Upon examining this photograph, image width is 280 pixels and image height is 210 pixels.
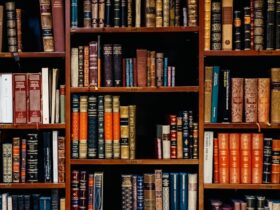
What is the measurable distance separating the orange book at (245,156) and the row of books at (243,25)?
0.46 meters

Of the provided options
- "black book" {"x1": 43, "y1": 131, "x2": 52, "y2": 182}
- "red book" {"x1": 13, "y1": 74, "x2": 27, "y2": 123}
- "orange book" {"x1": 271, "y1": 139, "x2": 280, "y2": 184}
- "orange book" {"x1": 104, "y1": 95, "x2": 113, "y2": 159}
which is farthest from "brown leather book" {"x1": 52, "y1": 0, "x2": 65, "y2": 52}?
"orange book" {"x1": 271, "y1": 139, "x2": 280, "y2": 184}

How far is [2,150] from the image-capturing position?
2.21 metres

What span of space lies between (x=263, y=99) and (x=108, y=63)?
32.1 inches

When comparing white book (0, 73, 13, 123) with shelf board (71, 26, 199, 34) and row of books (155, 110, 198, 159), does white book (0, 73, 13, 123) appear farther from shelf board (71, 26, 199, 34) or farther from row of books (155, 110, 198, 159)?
row of books (155, 110, 198, 159)

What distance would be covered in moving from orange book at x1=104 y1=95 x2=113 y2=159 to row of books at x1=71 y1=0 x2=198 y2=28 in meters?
0.39

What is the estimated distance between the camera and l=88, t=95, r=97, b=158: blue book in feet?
7.20

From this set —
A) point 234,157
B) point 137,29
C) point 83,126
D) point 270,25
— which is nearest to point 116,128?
point 83,126

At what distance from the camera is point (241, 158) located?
2178 mm

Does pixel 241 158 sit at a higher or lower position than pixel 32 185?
higher

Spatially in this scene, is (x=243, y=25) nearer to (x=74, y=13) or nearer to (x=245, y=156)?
(x=245, y=156)

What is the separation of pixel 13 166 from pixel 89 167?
1.41 ft

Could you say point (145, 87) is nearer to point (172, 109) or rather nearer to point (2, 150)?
point (172, 109)

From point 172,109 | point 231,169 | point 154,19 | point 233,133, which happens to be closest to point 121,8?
point 154,19

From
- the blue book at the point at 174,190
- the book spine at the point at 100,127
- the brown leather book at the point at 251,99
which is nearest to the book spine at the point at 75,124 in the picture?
the book spine at the point at 100,127
